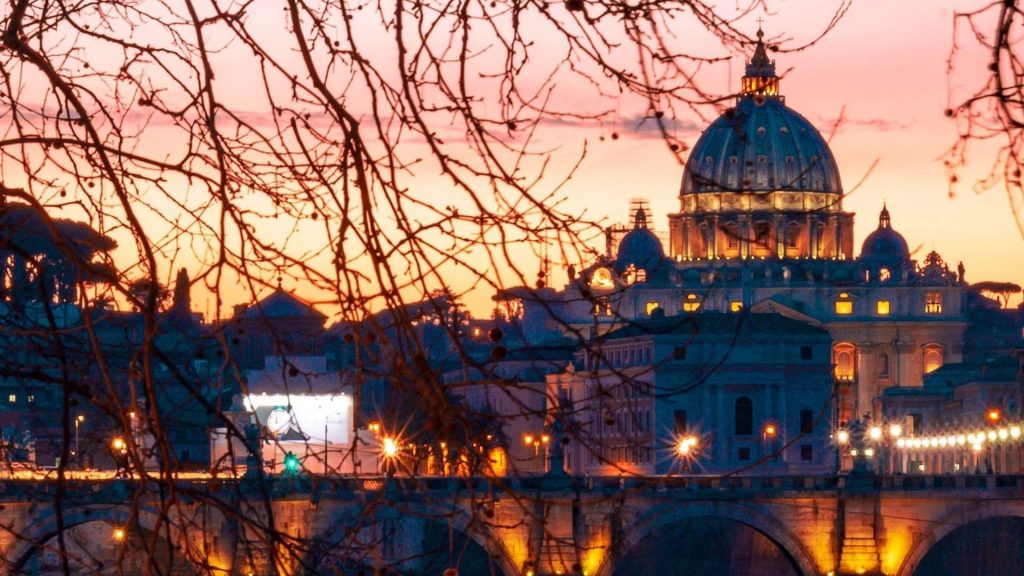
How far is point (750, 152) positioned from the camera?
447 ft

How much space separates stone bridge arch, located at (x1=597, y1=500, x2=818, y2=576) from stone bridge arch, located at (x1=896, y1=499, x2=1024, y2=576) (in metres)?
2.06

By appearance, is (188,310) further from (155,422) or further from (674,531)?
(674,531)

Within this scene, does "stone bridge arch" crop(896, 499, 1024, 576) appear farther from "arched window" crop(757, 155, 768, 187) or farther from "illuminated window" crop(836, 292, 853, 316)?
"illuminated window" crop(836, 292, 853, 316)

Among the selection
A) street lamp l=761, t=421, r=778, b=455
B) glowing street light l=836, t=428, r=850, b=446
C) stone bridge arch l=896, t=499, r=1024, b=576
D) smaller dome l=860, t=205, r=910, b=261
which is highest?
smaller dome l=860, t=205, r=910, b=261

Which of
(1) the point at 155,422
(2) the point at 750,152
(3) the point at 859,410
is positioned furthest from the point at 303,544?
(2) the point at 750,152

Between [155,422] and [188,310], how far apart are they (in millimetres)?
2245

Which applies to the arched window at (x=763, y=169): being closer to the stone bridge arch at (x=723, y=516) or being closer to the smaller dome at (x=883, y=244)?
the smaller dome at (x=883, y=244)

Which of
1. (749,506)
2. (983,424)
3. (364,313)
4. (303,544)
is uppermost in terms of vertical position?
(983,424)

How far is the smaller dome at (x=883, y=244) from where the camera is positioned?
464 feet

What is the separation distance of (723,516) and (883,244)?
90.1 meters

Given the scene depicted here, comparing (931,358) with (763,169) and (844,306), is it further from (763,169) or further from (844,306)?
(763,169)

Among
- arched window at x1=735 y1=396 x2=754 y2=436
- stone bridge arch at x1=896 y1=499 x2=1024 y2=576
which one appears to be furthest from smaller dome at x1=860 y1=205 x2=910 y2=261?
stone bridge arch at x1=896 y1=499 x2=1024 y2=576

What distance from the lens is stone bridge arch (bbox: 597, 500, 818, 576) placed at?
52938 mm

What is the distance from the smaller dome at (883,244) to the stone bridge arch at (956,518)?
287ft
